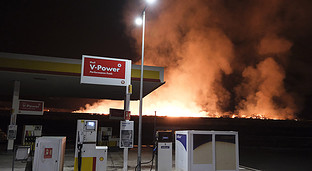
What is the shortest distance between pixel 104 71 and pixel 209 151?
16.9ft

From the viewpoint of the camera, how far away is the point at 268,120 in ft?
178

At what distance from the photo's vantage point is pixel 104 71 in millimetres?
10195

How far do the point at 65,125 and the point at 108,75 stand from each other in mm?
35829

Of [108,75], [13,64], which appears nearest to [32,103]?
[13,64]

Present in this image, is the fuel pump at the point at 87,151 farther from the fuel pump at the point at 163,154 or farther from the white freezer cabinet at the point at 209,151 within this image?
the white freezer cabinet at the point at 209,151

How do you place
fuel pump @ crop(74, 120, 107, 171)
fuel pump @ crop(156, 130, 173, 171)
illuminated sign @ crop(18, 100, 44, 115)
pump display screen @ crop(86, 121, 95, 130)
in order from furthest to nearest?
1. illuminated sign @ crop(18, 100, 44, 115)
2. fuel pump @ crop(156, 130, 173, 171)
3. pump display screen @ crop(86, 121, 95, 130)
4. fuel pump @ crop(74, 120, 107, 171)

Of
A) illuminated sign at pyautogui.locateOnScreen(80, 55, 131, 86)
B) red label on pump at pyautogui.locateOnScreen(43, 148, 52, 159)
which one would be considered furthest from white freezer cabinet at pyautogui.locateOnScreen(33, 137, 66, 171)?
illuminated sign at pyautogui.locateOnScreen(80, 55, 131, 86)

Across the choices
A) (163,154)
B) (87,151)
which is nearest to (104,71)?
(87,151)

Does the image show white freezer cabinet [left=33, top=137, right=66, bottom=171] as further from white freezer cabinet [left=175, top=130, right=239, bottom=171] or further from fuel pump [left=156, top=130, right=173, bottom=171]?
white freezer cabinet [left=175, top=130, right=239, bottom=171]

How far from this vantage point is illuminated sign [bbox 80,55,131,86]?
10219 millimetres

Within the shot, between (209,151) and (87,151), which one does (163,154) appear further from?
(87,151)

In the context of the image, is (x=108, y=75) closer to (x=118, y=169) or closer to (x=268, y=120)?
(x=118, y=169)

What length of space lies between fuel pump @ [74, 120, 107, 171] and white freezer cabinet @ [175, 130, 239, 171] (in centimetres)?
297

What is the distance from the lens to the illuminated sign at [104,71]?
10.2 metres
